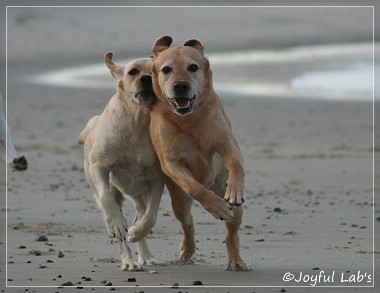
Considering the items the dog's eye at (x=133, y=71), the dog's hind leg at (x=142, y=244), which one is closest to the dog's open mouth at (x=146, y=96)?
the dog's eye at (x=133, y=71)

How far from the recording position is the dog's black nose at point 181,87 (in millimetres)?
7629

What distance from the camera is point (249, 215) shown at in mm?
10328

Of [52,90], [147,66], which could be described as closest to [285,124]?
[52,90]

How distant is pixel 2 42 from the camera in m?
30.6

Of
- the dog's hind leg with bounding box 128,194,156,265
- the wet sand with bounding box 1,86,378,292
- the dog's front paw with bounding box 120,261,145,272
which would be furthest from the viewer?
the dog's hind leg with bounding box 128,194,156,265

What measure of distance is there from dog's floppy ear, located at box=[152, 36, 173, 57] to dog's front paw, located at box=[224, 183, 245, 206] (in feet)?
3.67

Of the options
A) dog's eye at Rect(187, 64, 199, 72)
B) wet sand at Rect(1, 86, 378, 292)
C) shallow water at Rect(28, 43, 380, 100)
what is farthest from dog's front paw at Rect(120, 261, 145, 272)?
shallow water at Rect(28, 43, 380, 100)

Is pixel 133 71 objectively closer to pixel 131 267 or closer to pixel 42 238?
pixel 131 267

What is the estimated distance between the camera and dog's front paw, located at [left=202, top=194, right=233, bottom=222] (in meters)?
7.57

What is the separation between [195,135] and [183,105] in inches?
12.3

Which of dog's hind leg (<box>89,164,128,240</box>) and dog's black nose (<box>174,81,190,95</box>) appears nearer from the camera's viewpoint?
dog's black nose (<box>174,81,190,95</box>)

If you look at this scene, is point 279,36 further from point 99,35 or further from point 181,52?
point 181,52

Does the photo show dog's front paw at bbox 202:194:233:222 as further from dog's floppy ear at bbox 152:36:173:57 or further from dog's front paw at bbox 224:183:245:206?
dog's floppy ear at bbox 152:36:173:57

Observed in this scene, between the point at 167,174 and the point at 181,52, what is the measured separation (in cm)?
83
